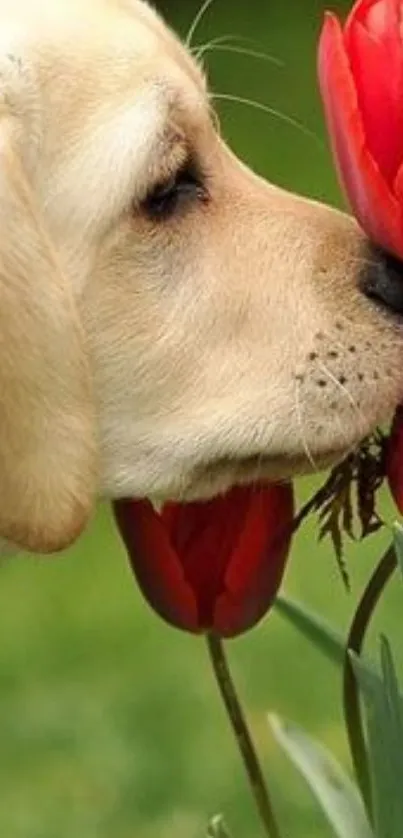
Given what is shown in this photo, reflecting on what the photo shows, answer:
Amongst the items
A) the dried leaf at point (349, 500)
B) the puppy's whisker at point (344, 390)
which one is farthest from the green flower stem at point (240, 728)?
the puppy's whisker at point (344, 390)

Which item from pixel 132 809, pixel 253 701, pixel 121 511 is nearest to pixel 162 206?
pixel 121 511

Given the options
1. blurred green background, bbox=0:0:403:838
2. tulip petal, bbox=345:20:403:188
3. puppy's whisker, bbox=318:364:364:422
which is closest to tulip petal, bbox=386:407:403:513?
puppy's whisker, bbox=318:364:364:422

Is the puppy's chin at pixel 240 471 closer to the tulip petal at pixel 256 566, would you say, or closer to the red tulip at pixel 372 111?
the tulip petal at pixel 256 566

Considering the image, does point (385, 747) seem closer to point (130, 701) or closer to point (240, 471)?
point (240, 471)

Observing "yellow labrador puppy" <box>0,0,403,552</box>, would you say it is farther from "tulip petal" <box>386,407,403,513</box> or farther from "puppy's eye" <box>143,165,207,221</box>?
"tulip petal" <box>386,407,403,513</box>

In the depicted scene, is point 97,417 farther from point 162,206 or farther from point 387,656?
point 387,656

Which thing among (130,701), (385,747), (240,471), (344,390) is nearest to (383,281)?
(344,390)

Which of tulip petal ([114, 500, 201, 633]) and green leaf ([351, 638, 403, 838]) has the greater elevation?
tulip petal ([114, 500, 201, 633])
